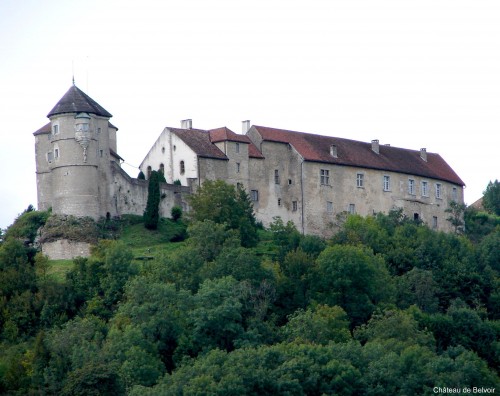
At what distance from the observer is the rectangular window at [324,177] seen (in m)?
93.7

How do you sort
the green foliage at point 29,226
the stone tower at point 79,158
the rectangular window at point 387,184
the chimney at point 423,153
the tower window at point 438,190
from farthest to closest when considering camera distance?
the chimney at point 423,153
the tower window at point 438,190
the rectangular window at point 387,184
the green foliage at point 29,226
the stone tower at point 79,158

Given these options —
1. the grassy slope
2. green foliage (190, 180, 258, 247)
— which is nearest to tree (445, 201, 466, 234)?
the grassy slope

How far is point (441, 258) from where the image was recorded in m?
86.3

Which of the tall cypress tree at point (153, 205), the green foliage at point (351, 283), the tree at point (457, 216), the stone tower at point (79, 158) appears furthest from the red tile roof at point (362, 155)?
the green foliage at point (351, 283)

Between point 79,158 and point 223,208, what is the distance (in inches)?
338

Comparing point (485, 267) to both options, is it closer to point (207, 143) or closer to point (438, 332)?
point (438, 332)

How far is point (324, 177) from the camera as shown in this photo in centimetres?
9388

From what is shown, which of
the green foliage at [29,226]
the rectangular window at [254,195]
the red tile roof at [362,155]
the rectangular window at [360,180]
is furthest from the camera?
the rectangular window at [360,180]

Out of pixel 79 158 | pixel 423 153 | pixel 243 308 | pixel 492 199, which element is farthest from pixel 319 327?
pixel 492 199

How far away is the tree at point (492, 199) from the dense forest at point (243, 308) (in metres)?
23.6

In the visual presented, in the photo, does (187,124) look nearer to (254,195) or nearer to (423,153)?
(254,195)

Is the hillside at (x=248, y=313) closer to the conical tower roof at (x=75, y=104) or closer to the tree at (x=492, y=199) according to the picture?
the conical tower roof at (x=75, y=104)

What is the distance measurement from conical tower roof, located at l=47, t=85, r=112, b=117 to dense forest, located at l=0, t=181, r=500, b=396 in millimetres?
6217

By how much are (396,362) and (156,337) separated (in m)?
11.9
